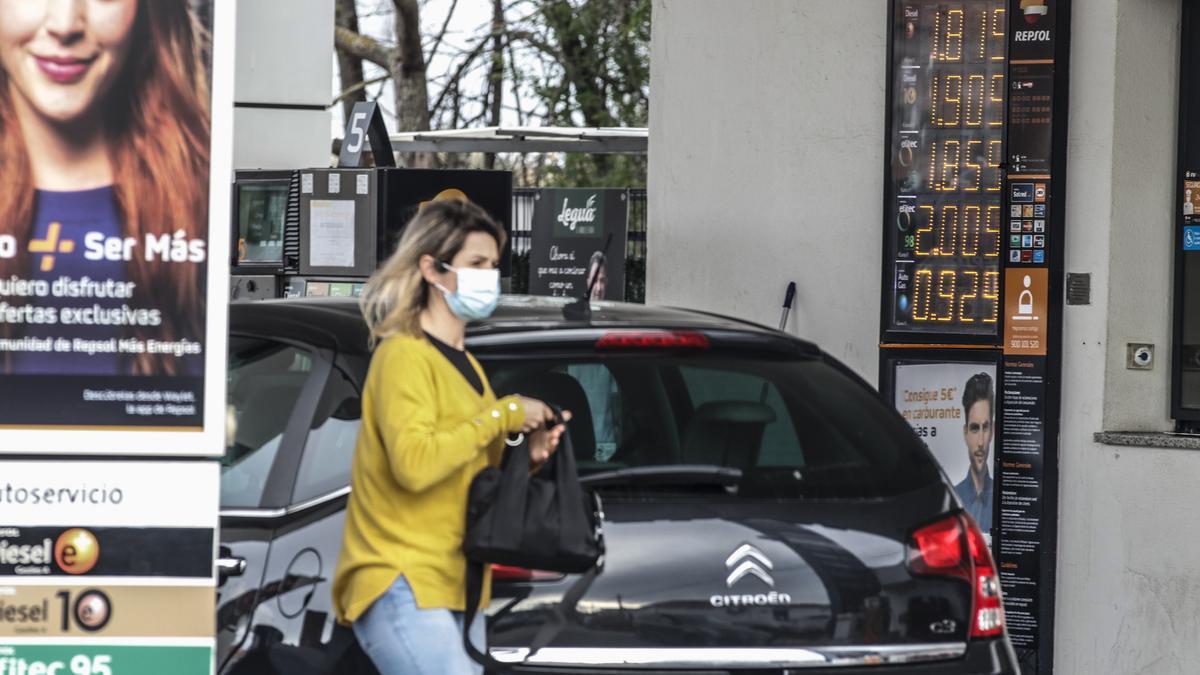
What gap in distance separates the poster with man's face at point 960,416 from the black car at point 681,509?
3.61m

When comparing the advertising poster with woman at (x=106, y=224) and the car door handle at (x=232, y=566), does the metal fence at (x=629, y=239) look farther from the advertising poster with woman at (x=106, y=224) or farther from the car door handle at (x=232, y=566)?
the advertising poster with woman at (x=106, y=224)

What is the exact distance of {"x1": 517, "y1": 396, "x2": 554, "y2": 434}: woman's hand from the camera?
13.2 ft

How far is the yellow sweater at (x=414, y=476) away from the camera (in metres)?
3.92

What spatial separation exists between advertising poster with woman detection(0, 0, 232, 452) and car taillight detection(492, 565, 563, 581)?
769mm

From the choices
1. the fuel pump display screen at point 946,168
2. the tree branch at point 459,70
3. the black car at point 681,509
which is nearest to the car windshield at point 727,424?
the black car at point 681,509

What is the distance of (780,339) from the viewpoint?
15.3 feet

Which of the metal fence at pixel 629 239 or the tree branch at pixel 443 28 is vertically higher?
the tree branch at pixel 443 28

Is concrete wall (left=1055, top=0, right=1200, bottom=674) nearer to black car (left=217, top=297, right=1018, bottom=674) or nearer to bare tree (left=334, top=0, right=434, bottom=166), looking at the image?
black car (left=217, top=297, right=1018, bottom=674)

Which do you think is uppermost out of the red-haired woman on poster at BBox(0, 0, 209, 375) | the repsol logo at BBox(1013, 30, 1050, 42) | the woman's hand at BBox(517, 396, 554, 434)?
the repsol logo at BBox(1013, 30, 1050, 42)

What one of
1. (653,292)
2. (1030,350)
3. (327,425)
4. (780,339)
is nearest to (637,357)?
(780,339)

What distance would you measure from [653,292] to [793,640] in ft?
17.7

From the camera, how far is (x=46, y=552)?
368cm

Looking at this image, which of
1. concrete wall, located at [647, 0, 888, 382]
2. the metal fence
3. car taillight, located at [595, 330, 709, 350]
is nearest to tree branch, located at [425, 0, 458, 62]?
the metal fence

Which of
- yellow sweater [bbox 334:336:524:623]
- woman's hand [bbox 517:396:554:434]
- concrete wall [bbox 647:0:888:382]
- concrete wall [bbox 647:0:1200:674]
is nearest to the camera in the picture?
yellow sweater [bbox 334:336:524:623]
